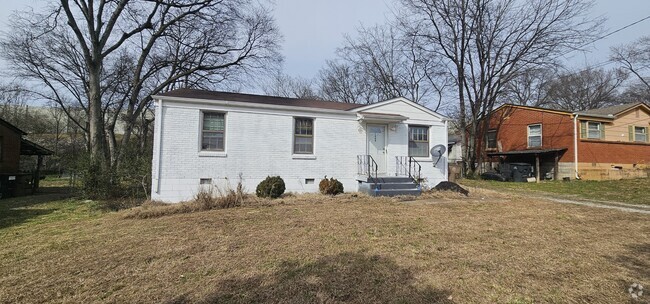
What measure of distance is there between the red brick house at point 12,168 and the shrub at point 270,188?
12009 millimetres

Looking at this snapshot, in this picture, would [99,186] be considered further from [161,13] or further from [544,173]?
[544,173]

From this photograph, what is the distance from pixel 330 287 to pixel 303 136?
28.5ft

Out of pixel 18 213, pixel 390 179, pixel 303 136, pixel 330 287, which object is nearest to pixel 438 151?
pixel 390 179

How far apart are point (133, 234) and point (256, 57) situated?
19195mm

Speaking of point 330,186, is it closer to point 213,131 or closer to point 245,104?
point 245,104

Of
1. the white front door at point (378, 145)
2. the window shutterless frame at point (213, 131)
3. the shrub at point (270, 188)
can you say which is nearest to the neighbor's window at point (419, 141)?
the white front door at point (378, 145)

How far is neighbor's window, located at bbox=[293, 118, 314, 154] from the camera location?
38.7 feet

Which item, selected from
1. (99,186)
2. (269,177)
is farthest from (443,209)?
(99,186)

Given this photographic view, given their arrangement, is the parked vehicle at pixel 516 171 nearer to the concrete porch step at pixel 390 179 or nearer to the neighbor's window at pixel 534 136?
the neighbor's window at pixel 534 136

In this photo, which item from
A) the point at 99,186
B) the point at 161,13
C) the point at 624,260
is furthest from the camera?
the point at 161,13

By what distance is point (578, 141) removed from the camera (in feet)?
61.8

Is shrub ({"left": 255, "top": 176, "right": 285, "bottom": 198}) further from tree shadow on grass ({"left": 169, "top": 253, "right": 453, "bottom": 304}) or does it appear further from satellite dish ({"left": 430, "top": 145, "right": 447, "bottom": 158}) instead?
satellite dish ({"left": 430, "top": 145, "right": 447, "bottom": 158})

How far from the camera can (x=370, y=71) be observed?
30.0m

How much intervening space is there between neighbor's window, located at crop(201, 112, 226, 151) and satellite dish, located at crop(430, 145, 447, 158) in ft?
29.0
